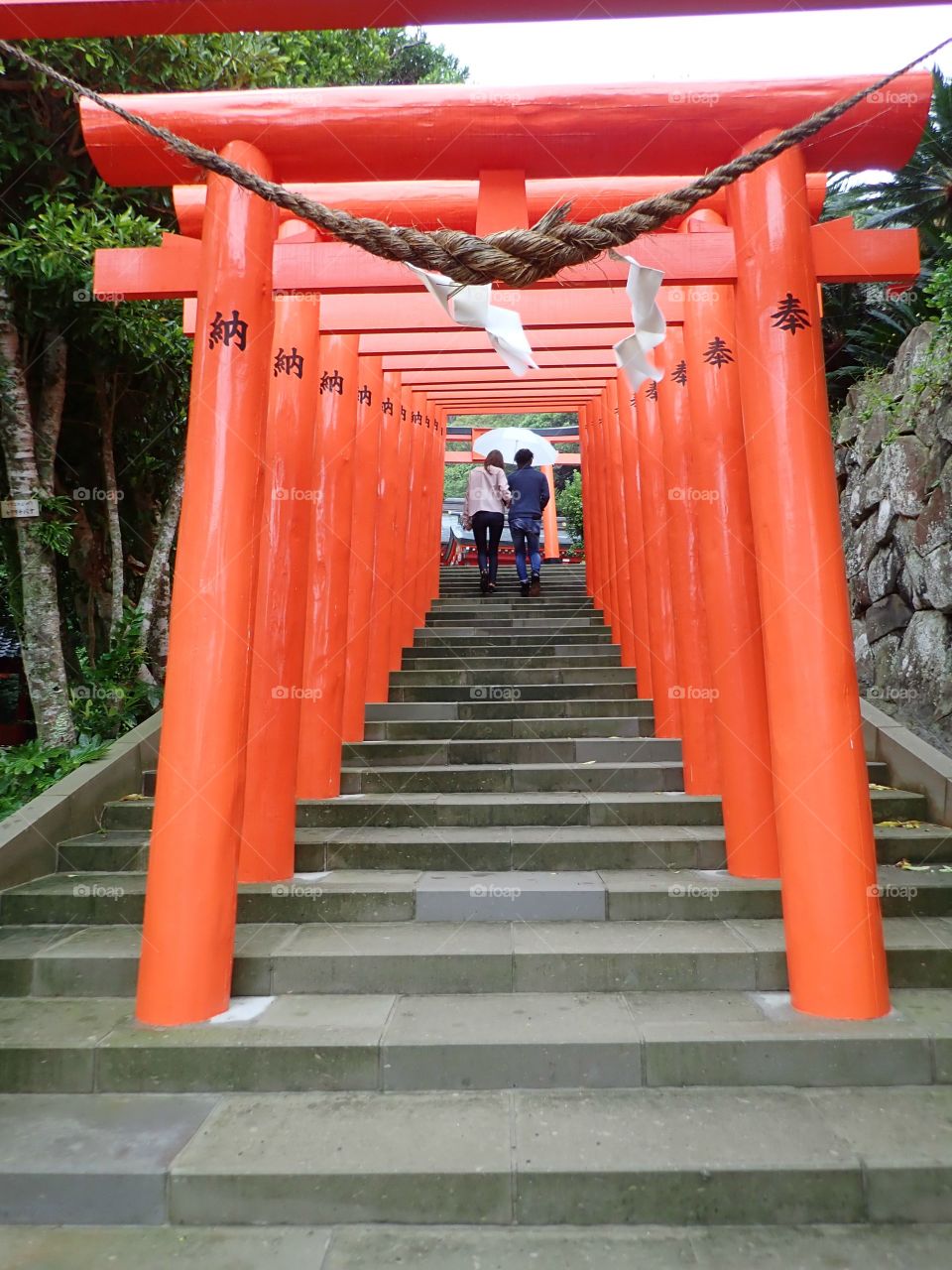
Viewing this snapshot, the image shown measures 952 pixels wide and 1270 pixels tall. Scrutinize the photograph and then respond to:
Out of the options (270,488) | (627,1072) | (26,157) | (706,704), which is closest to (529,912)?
(627,1072)

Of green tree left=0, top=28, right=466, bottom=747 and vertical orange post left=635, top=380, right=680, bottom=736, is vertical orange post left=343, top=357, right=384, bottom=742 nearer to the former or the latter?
green tree left=0, top=28, right=466, bottom=747

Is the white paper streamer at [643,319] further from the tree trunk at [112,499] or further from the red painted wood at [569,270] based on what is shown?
the tree trunk at [112,499]

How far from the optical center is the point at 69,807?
4.89m

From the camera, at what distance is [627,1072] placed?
3.05 m

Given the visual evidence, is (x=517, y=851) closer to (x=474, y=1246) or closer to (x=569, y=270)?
(x=474, y=1246)

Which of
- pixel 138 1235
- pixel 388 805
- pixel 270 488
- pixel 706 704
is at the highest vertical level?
pixel 270 488

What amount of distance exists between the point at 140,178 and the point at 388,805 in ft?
12.2

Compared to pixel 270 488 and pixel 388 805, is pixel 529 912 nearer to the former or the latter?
pixel 388 805

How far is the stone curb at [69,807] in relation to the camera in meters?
→ 4.42

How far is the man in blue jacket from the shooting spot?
9875 mm

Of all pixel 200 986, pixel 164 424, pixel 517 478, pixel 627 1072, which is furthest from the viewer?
pixel 517 478

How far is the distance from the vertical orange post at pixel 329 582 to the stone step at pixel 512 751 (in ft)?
1.86

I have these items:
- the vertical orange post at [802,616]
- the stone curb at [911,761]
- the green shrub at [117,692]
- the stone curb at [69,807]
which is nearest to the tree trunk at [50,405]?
the green shrub at [117,692]

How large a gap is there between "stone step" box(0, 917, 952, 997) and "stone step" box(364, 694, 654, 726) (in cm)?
304
